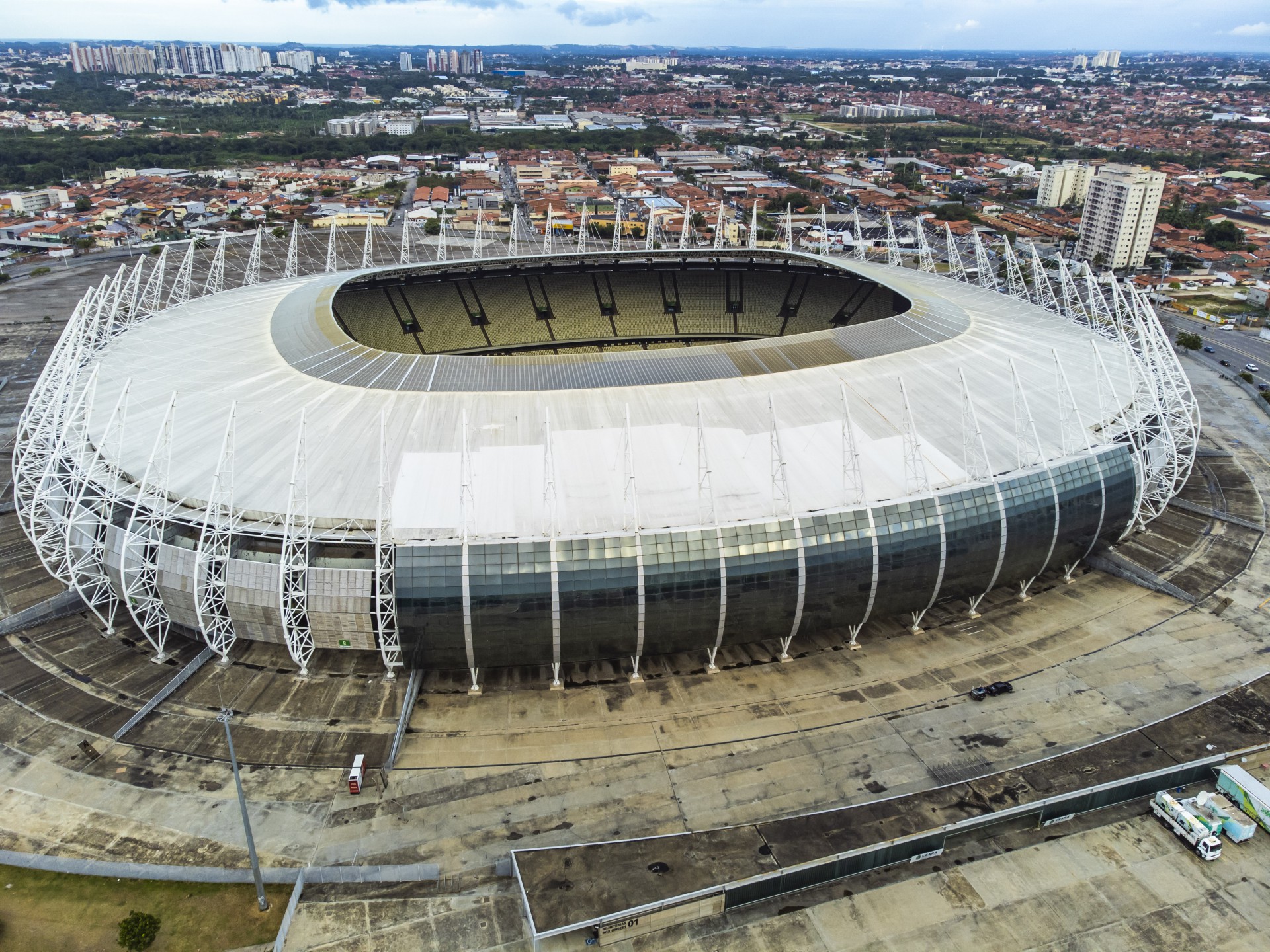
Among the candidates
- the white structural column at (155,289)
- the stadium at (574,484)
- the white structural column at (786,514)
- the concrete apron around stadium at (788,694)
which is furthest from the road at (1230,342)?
the white structural column at (155,289)

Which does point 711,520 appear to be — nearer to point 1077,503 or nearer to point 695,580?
point 695,580

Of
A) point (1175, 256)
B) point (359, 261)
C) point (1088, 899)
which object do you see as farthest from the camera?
point (1175, 256)

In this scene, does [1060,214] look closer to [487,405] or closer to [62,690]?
[487,405]

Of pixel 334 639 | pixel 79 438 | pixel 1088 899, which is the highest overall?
pixel 79 438

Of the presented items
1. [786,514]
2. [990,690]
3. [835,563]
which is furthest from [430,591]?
[990,690]

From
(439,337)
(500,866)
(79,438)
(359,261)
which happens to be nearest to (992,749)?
(500,866)

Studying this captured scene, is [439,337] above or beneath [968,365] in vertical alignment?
beneath

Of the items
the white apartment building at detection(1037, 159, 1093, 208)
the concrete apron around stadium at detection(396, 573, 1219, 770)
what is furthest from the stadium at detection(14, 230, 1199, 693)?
the white apartment building at detection(1037, 159, 1093, 208)
